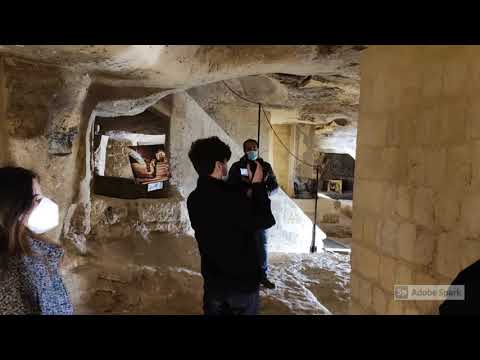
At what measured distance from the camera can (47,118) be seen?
2.41m

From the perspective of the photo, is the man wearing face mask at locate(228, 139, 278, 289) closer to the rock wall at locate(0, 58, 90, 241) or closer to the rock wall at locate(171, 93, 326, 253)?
the rock wall at locate(0, 58, 90, 241)

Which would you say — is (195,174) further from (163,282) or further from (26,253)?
(26,253)

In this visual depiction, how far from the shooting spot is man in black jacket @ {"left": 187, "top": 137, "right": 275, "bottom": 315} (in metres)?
1.56

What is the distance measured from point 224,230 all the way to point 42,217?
0.76 metres

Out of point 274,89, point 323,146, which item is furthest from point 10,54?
point 323,146

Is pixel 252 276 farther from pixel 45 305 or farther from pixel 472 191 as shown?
pixel 472 191

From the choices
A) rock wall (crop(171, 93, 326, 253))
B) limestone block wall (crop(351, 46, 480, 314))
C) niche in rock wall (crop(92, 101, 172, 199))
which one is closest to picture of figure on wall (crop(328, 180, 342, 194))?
rock wall (crop(171, 93, 326, 253))

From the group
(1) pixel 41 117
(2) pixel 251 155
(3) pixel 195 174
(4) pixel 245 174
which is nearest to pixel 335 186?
(3) pixel 195 174

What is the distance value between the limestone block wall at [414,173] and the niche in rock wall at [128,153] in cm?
306

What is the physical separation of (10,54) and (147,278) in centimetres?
239

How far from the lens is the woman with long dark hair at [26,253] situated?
106 cm

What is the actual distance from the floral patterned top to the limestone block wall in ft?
4.98

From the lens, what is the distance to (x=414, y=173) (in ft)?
5.07

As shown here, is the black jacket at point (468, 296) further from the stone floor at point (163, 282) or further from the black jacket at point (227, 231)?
the stone floor at point (163, 282)
